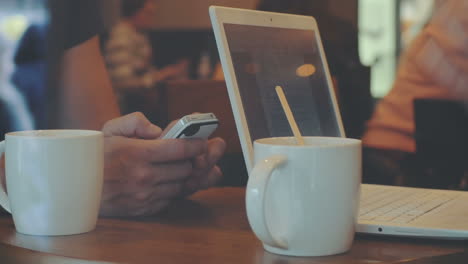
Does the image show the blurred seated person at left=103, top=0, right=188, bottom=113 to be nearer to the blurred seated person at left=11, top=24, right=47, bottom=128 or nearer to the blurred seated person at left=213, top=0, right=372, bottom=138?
the blurred seated person at left=213, top=0, right=372, bottom=138

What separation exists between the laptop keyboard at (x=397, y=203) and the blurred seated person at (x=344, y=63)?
3.05 ft

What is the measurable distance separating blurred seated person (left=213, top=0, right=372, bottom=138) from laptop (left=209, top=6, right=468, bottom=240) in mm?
888

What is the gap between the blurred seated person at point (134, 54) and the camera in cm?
280

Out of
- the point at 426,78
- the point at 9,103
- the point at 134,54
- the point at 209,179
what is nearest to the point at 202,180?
the point at 209,179

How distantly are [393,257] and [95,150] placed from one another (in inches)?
12.5

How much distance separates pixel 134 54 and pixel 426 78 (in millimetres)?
1558

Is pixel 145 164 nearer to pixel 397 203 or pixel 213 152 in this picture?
pixel 213 152

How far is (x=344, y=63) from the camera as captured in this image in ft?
6.75

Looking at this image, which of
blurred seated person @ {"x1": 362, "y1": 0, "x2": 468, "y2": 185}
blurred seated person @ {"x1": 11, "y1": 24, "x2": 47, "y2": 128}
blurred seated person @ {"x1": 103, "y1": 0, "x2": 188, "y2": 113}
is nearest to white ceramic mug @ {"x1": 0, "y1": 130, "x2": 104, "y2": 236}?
blurred seated person @ {"x1": 11, "y1": 24, "x2": 47, "y2": 128}

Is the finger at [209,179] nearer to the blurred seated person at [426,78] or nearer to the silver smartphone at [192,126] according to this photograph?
the silver smartphone at [192,126]

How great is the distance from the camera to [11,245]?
0.67 m

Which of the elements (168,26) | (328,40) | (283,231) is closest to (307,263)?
(283,231)

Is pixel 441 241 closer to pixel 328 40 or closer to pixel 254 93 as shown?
pixel 254 93

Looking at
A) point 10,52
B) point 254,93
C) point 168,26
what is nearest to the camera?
point 254,93
